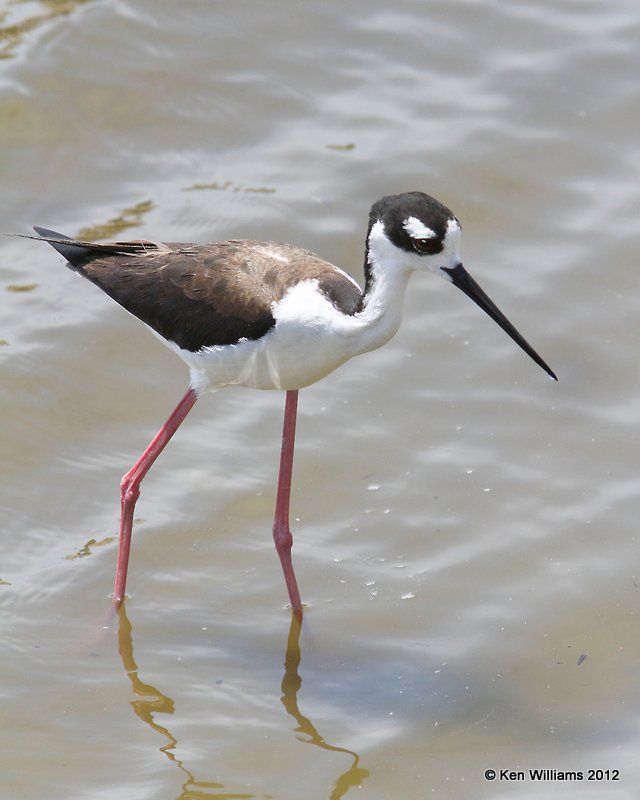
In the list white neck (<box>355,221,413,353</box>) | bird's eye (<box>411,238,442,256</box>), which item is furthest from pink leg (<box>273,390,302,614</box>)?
bird's eye (<box>411,238,442,256</box>)

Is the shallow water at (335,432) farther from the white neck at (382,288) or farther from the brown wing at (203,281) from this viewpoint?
the white neck at (382,288)

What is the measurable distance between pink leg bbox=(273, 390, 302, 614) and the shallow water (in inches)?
6.5

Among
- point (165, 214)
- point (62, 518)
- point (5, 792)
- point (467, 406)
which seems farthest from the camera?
point (165, 214)

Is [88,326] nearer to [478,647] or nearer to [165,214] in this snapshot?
[165,214]

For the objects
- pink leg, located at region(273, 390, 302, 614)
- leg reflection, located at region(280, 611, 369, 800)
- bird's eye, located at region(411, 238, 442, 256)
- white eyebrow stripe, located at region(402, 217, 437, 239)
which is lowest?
leg reflection, located at region(280, 611, 369, 800)

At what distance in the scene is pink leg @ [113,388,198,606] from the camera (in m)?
6.54

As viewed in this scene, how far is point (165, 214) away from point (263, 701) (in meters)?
3.82

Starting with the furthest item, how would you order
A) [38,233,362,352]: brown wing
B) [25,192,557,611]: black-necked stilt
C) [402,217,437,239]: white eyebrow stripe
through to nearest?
1. [38,233,362,352]: brown wing
2. [25,192,557,611]: black-necked stilt
3. [402,217,437,239]: white eyebrow stripe

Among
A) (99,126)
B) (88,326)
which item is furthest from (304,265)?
(99,126)

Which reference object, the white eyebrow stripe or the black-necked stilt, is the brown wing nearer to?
the black-necked stilt

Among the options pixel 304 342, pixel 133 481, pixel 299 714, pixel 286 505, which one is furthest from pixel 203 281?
pixel 299 714

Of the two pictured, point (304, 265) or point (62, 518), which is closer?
point (304, 265)

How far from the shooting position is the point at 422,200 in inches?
225

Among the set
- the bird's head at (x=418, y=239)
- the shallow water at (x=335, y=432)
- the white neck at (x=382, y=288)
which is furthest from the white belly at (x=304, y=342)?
the shallow water at (x=335, y=432)
